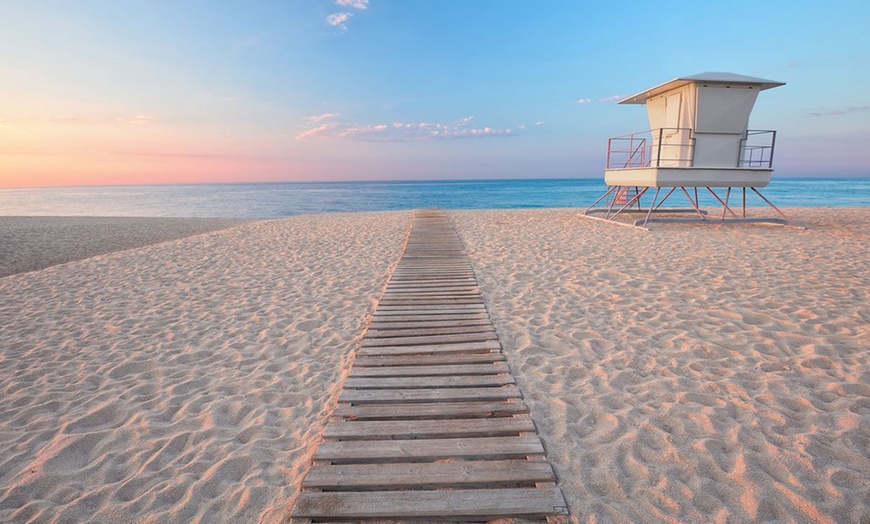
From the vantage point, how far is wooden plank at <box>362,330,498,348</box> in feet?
13.3

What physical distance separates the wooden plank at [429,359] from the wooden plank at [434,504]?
148cm

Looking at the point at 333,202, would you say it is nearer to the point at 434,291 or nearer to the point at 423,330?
the point at 434,291

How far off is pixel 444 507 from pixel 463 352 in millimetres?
1832

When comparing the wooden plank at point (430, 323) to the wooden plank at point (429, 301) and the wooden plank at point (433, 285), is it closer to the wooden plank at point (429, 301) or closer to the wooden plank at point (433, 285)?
the wooden plank at point (429, 301)

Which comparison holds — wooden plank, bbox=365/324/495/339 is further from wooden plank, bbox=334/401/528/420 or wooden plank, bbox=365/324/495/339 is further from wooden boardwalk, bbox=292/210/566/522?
wooden plank, bbox=334/401/528/420

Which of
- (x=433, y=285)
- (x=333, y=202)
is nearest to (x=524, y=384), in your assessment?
(x=433, y=285)

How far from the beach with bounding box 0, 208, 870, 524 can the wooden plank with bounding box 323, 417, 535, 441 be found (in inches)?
6.7

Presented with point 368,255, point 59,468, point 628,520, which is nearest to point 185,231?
point 368,255

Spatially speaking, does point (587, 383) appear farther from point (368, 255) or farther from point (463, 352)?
point (368, 255)

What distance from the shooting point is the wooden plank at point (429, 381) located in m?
3.21

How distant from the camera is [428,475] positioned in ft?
7.41

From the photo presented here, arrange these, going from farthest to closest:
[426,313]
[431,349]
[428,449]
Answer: [426,313] → [431,349] → [428,449]

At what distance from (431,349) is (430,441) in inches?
53.3

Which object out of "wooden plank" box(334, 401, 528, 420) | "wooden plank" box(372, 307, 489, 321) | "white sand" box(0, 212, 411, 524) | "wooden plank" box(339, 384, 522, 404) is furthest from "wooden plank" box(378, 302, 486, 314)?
"wooden plank" box(334, 401, 528, 420)
